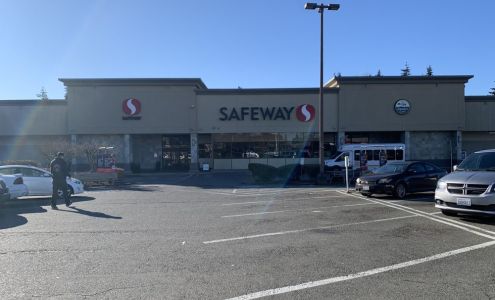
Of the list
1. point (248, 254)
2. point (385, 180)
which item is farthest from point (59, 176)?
point (385, 180)

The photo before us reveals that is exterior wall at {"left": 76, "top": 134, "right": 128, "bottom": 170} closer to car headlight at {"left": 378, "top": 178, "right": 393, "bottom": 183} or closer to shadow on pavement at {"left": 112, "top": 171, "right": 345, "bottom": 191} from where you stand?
shadow on pavement at {"left": 112, "top": 171, "right": 345, "bottom": 191}

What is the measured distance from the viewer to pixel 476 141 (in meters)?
45.5

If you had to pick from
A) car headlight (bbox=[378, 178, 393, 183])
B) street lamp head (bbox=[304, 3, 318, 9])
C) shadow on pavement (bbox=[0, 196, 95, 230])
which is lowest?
shadow on pavement (bbox=[0, 196, 95, 230])

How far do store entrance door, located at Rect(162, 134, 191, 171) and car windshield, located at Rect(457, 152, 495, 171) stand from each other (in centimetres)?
3472

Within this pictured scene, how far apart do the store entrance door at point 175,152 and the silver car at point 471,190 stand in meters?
35.1

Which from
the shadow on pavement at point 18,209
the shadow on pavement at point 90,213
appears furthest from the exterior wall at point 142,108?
the shadow on pavement at point 90,213

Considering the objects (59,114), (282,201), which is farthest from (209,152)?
(282,201)

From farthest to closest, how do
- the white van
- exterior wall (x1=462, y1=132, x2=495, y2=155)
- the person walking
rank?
exterior wall (x1=462, y1=132, x2=495, y2=155)
the white van
the person walking

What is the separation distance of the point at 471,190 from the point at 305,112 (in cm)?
3233

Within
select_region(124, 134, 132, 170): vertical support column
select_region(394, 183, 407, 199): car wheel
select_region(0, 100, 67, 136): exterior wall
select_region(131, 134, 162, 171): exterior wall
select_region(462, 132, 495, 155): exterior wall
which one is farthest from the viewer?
select_region(462, 132, 495, 155): exterior wall

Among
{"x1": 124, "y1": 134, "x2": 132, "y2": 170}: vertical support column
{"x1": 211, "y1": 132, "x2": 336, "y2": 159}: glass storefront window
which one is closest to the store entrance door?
{"x1": 211, "y1": 132, "x2": 336, "y2": 159}: glass storefront window

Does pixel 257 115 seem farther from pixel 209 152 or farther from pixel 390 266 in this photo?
pixel 390 266

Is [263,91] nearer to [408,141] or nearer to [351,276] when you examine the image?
[408,141]

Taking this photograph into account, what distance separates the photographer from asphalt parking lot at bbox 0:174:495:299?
19.1 feet
